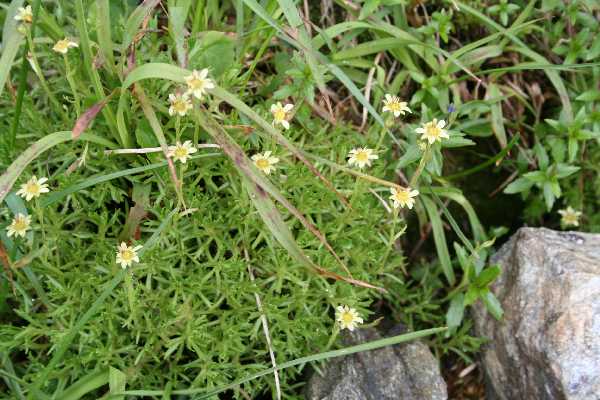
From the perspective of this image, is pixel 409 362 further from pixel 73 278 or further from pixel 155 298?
pixel 73 278

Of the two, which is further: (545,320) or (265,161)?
(545,320)

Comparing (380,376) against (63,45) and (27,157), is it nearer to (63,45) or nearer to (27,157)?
(27,157)

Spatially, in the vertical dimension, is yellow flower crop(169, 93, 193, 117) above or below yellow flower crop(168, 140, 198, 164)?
above

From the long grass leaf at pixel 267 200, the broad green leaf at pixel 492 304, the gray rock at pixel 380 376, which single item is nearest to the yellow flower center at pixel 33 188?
the long grass leaf at pixel 267 200

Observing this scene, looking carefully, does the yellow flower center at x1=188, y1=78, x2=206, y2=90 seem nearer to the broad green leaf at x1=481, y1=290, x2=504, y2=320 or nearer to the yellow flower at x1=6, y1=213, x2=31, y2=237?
the yellow flower at x1=6, y1=213, x2=31, y2=237

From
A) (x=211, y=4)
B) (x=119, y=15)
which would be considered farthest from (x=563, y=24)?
(x=119, y=15)

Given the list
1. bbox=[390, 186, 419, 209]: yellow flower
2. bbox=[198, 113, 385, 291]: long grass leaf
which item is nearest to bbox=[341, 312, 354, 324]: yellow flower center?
bbox=[198, 113, 385, 291]: long grass leaf

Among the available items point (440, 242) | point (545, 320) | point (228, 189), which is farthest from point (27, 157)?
point (545, 320)
